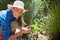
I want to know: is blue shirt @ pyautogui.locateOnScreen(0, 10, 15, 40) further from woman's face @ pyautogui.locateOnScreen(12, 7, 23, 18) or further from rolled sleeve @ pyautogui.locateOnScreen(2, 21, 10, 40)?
woman's face @ pyautogui.locateOnScreen(12, 7, 23, 18)

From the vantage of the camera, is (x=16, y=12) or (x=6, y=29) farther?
(x=6, y=29)

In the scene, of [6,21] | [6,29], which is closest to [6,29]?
[6,29]

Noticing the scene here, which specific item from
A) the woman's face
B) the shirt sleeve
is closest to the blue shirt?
the shirt sleeve

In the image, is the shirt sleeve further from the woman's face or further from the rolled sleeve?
the woman's face

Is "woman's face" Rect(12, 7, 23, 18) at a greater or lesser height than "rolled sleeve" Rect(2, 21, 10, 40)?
greater

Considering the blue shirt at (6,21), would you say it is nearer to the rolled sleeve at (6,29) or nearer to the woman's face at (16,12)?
the rolled sleeve at (6,29)

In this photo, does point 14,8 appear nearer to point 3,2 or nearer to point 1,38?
point 1,38

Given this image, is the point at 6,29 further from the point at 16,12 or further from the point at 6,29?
the point at 16,12

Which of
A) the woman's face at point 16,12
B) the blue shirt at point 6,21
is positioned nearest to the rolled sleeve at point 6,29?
the blue shirt at point 6,21

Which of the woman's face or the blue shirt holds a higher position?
the woman's face

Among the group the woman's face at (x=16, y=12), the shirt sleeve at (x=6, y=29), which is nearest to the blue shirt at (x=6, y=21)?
the shirt sleeve at (x=6, y=29)

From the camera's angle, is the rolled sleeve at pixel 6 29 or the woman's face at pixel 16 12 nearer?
the woman's face at pixel 16 12

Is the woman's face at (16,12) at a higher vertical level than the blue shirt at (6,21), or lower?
higher

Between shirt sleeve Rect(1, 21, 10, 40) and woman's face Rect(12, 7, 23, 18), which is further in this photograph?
shirt sleeve Rect(1, 21, 10, 40)
